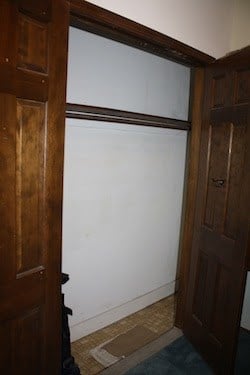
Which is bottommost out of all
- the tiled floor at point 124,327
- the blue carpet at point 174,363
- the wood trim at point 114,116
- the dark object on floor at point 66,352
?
the tiled floor at point 124,327

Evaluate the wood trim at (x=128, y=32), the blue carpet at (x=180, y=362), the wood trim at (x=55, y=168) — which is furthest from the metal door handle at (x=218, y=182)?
the blue carpet at (x=180, y=362)

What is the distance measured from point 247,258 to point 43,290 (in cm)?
114

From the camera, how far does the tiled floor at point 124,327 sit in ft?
6.69

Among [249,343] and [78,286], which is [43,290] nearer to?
[78,286]

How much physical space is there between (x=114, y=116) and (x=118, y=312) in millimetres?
1653

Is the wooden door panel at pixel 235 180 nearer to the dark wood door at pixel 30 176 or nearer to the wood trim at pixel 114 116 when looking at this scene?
the wood trim at pixel 114 116

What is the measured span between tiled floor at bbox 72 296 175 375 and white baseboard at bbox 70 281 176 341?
1.3 inches

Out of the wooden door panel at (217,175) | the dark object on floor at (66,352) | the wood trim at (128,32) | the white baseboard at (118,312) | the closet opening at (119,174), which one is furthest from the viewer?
the white baseboard at (118,312)

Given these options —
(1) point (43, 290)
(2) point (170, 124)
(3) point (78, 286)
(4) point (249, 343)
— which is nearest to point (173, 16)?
(2) point (170, 124)

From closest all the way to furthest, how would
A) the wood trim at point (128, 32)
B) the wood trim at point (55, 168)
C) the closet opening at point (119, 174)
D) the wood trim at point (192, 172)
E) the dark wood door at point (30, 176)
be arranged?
the dark wood door at point (30, 176)
the wood trim at point (55, 168)
the wood trim at point (128, 32)
the closet opening at point (119, 174)
the wood trim at point (192, 172)

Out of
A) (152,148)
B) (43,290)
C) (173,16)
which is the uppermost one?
(173,16)

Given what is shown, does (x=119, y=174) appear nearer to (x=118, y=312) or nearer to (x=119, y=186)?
(x=119, y=186)

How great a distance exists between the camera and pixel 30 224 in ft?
4.03

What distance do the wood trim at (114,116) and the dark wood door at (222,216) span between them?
372 millimetres
